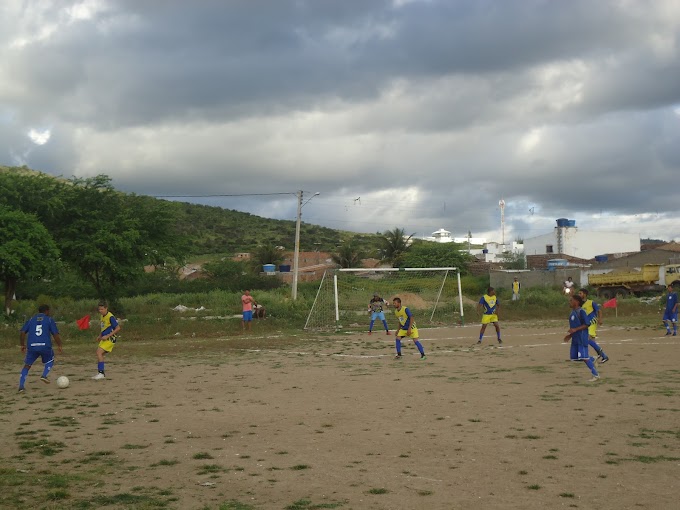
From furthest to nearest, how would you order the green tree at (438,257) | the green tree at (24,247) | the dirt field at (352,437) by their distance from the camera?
the green tree at (438,257)
the green tree at (24,247)
the dirt field at (352,437)

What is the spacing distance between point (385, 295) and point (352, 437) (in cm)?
2896

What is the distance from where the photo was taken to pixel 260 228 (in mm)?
132125

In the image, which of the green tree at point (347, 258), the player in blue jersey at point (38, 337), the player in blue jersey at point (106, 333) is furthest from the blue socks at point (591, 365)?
the green tree at point (347, 258)

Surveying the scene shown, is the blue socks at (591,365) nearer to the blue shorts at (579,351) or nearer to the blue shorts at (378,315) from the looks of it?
the blue shorts at (579,351)

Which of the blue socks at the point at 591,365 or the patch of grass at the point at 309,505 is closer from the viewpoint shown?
the patch of grass at the point at 309,505

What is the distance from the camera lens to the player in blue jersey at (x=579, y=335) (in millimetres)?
14453

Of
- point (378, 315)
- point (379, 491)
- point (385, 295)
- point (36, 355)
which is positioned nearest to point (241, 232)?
point (385, 295)

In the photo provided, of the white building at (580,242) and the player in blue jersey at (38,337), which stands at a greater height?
the white building at (580,242)

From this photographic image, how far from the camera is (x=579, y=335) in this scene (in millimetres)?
14664

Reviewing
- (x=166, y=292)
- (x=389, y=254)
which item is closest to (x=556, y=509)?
(x=166, y=292)

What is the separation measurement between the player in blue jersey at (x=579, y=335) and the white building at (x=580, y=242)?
77.7 meters

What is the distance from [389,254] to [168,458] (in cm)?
7359

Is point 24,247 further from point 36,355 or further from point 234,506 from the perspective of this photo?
point 234,506

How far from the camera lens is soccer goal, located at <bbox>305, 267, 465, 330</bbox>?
113 ft
